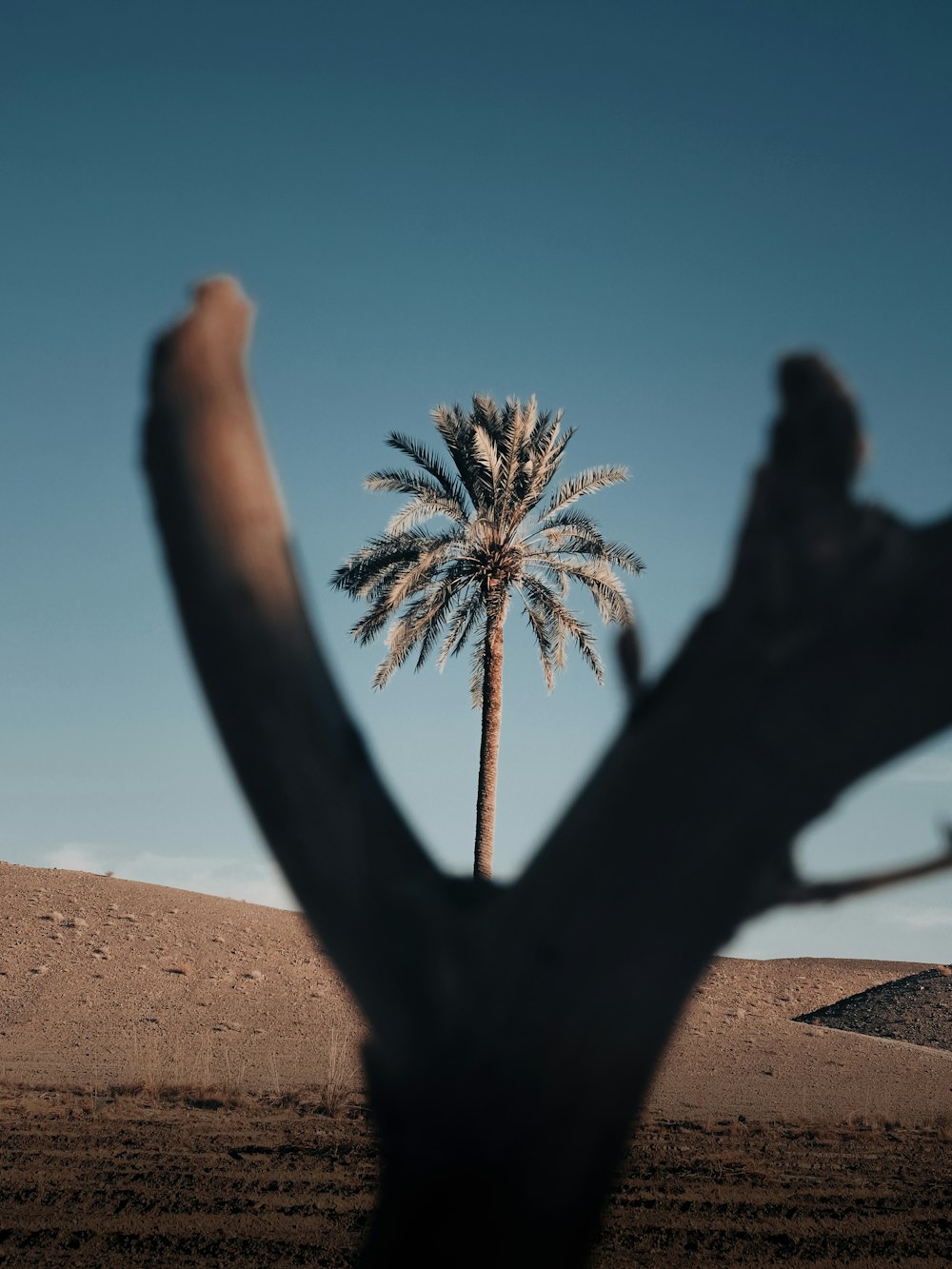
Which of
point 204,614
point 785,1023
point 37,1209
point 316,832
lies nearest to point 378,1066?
point 316,832

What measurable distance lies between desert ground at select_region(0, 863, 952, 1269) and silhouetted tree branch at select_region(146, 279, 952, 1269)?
1460 millimetres

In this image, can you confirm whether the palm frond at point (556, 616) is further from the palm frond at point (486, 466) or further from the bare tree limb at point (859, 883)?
the bare tree limb at point (859, 883)

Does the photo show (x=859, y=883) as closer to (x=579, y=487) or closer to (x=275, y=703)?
(x=275, y=703)

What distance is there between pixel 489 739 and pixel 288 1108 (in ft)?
27.9

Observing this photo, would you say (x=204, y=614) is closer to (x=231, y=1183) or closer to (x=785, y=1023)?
(x=231, y=1183)

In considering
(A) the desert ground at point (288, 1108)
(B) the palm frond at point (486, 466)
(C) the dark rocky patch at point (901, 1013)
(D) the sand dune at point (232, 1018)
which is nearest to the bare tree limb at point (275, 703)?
(A) the desert ground at point (288, 1108)

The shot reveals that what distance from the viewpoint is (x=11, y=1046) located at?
736 inches

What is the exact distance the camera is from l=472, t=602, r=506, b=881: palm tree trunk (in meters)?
20.6

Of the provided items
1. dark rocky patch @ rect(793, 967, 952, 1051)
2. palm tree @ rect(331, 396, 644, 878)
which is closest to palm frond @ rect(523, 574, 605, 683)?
palm tree @ rect(331, 396, 644, 878)

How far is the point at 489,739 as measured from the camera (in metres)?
20.6

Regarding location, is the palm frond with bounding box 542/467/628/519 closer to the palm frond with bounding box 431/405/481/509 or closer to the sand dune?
the palm frond with bounding box 431/405/481/509

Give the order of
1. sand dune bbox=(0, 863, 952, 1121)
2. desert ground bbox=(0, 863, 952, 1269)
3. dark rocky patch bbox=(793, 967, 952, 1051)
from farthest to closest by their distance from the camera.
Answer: dark rocky patch bbox=(793, 967, 952, 1051)
sand dune bbox=(0, 863, 952, 1121)
desert ground bbox=(0, 863, 952, 1269)

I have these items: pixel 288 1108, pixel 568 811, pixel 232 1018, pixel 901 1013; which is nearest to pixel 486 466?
pixel 288 1108

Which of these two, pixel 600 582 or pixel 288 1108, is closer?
pixel 288 1108
